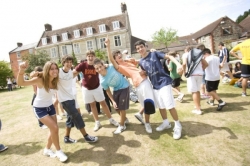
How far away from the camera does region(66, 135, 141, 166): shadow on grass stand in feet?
10.6

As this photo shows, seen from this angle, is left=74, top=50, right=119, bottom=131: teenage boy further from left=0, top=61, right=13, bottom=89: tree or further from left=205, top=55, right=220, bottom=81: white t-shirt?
left=0, top=61, right=13, bottom=89: tree

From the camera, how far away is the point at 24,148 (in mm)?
4242

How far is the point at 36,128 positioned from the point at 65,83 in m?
3.06

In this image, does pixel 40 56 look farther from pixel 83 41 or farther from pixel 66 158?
pixel 66 158

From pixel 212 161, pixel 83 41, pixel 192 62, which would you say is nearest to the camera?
pixel 212 161

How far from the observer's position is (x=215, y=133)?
3.66 m

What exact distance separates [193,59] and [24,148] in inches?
206

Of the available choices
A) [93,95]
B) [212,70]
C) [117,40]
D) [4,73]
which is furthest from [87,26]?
[212,70]

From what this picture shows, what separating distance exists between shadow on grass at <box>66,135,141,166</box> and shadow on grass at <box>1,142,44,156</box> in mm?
1117

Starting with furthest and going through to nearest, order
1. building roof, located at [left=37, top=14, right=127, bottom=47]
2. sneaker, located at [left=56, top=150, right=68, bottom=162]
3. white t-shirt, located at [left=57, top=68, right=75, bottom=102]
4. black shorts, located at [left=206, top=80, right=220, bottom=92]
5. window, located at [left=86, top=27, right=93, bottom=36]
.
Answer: window, located at [left=86, top=27, right=93, bottom=36] → building roof, located at [left=37, top=14, right=127, bottom=47] → black shorts, located at [left=206, top=80, right=220, bottom=92] → white t-shirt, located at [left=57, top=68, right=75, bottom=102] → sneaker, located at [left=56, top=150, right=68, bottom=162]

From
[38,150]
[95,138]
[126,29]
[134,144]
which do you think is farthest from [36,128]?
[126,29]

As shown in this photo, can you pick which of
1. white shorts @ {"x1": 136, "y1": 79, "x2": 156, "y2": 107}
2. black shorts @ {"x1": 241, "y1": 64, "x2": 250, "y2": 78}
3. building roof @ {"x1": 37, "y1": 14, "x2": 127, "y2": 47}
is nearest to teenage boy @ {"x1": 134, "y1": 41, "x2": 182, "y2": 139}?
white shorts @ {"x1": 136, "y1": 79, "x2": 156, "y2": 107}

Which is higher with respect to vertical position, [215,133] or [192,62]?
[192,62]

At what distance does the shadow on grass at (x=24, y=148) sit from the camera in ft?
13.3
